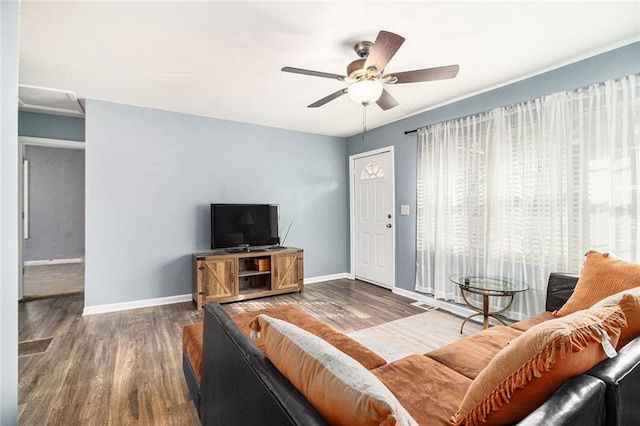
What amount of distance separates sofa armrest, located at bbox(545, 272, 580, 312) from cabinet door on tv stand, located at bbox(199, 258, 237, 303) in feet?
11.0

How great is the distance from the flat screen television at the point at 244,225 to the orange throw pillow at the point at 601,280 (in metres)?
3.44

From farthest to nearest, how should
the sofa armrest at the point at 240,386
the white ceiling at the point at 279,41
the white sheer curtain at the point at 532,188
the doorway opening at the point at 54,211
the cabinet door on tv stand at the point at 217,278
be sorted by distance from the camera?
the doorway opening at the point at 54,211 → the cabinet door on tv stand at the point at 217,278 → the white sheer curtain at the point at 532,188 → the white ceiling at the point at 279,41 → the sofa armrest at the point at 240,386

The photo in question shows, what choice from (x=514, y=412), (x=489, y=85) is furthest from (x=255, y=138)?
(x=514, y=412)

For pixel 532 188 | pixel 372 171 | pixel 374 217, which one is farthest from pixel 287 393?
pixel 372 171

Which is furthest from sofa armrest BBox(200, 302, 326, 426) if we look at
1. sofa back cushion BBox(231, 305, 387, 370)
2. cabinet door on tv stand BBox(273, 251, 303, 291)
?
cabinet door on tv stand BBox(273, 251, 303, 291)

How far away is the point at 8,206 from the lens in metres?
0.93

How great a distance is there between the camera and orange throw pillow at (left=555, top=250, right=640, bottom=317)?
174 cm

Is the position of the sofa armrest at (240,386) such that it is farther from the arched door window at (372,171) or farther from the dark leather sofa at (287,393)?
the arched door window at (372,171)

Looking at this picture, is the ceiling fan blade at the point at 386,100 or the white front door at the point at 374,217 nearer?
the ceiling fan blade at the point at 386,100

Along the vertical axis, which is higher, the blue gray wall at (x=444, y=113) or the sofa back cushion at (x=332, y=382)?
the blue gray wall at (x=444, y=113)

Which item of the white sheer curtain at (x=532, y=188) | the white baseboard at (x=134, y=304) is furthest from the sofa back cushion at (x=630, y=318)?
the white baseboard at (x=134, y=304)

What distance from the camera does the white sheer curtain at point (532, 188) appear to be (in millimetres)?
2393

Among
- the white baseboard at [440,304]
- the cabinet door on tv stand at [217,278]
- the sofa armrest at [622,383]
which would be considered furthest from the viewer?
the cabinet door on tv stand at [217,278]

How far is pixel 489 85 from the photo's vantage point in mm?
3215
